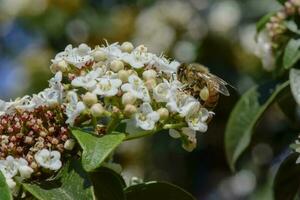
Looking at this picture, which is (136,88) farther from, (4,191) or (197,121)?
(4,191)

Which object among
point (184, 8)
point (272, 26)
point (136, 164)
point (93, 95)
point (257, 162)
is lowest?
point (136, 164)

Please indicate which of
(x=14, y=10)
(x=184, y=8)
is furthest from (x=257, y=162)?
(x=14, y=10)

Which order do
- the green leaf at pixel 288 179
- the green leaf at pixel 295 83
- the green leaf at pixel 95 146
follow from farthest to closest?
the green leaf at pixel 288 179, the green leaf at pixel 295 83, the green leaf at pixel 95 146

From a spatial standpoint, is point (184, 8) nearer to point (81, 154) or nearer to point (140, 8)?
point (140, 8)

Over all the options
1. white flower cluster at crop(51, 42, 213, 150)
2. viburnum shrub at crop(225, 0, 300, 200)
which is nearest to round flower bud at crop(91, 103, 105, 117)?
white flower cluster at crop(51, 42, 213, 150)

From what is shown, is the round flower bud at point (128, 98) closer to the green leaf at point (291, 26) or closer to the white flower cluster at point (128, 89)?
the white flower cluster at point (128, 89)

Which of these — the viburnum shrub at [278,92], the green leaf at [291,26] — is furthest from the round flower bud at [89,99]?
the green leaf at [291,26]

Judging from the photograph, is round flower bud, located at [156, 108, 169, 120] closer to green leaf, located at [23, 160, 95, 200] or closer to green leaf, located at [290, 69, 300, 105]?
green leaf, located at [23, 160, 95, 200]
